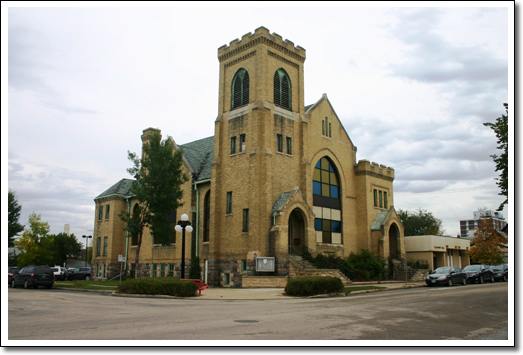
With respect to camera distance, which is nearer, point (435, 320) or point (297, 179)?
point (435, 320)

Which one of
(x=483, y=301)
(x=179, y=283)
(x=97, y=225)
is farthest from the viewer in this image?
(x=97, y=225)

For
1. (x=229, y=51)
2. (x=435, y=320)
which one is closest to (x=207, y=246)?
(x=229, y=51)

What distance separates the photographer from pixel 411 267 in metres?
40.7

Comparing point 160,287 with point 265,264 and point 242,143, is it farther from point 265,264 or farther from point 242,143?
point 242,143

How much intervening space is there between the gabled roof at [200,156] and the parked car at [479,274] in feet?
71.1

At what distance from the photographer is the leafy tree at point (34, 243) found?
51447 mm

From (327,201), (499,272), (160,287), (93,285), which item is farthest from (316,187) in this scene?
(93,285)

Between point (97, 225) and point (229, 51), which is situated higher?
point (229, 51)

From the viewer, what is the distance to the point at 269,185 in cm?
3100

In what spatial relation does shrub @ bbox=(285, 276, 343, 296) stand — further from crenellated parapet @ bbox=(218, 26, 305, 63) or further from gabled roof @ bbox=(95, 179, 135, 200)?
gabled roof @ bbox=(95, 179, 135, 200)

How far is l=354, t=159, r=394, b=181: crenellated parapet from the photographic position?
41938 mm

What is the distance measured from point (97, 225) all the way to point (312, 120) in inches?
1096

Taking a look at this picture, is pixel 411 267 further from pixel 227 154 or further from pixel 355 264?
pixel 227 154

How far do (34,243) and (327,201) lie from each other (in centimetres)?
3593
